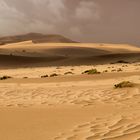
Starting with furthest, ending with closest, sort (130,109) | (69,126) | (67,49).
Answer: (67,49) → (130,109) → (69,126)

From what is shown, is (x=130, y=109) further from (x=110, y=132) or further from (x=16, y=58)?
(x=16, y=58)

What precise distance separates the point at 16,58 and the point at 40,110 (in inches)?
1657

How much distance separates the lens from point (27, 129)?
598 cm

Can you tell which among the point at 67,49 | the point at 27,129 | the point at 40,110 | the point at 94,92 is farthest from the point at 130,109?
the point at 67,49

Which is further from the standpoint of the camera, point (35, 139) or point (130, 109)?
point (130, 109)

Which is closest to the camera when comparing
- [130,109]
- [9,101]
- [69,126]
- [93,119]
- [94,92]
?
[69,126]

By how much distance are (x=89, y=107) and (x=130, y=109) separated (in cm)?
Answer: 103

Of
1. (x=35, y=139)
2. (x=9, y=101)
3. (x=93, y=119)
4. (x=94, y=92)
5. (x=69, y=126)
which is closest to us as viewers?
(x=35, y=139)

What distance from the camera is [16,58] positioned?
49.6 metres

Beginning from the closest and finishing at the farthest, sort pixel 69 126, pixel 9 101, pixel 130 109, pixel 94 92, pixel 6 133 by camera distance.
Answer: pixel 6 133 < pixel 69 126 < pixel 130 109 < pixel 9 101 < pixel 94 92

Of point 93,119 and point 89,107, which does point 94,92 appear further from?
point 93,119

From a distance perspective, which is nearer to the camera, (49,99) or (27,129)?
(27,129)

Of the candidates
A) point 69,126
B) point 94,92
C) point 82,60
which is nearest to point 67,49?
point 82,60

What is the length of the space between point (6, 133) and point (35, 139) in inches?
26.2
